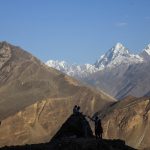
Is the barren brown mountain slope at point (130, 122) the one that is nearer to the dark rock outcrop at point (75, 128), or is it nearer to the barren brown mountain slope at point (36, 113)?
the barren brown mountain slope at point (36, 113)

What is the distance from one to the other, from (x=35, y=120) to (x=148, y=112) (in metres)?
36.0

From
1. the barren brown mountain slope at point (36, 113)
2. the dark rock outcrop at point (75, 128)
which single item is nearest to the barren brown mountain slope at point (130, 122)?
the barren brown mountain slope at point (36, 113)

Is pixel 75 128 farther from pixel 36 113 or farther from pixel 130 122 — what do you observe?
pixel 36 113

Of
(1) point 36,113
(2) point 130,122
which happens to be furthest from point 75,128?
(1) point 36,113

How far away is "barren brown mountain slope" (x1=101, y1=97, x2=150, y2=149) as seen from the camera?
538 ft

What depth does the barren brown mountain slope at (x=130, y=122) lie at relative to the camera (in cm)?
16406

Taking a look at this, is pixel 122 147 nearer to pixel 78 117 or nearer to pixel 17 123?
pixel 78 117

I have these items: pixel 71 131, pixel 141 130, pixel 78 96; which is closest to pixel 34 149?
pixel 71 131

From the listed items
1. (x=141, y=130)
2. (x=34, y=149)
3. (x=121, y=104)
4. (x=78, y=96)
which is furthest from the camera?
(x=78, y=96)

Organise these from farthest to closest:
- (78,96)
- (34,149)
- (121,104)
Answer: (78,96) < (121,104) < (34,149)

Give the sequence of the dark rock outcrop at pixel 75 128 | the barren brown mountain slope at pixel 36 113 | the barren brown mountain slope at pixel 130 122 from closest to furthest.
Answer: the dark rock outcrop at pixel 75 128
the barren brown mountain slope at pixel 130 122
the barren brown mountain slope at pixel 36 113

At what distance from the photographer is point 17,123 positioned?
172 meters

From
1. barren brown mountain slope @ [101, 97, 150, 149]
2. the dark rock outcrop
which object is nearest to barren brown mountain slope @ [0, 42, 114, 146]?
barren brown mountain slope @ [101, 97, 150, 149]

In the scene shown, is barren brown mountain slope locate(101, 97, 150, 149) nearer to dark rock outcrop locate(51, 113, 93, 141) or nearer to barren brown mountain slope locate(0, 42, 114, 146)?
barren brown mountain slope locate(0, 42, 114, 146)
